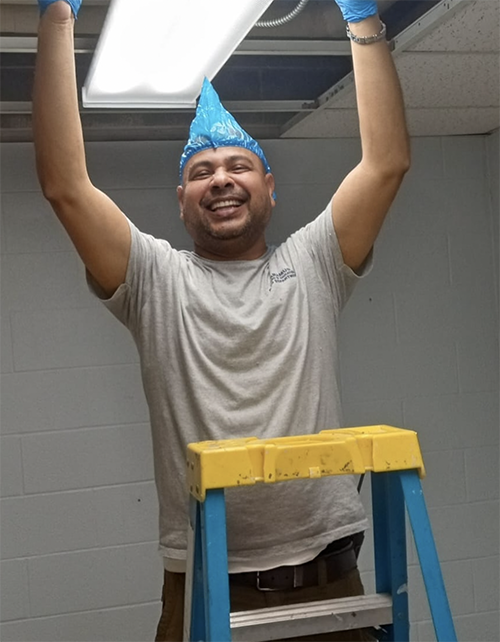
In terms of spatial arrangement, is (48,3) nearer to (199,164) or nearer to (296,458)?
(199,164)

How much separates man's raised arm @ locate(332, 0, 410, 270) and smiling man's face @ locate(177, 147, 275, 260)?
0.74 feet

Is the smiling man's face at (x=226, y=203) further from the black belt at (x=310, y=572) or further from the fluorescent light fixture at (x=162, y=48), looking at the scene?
the black belt at (x=310, y=572)

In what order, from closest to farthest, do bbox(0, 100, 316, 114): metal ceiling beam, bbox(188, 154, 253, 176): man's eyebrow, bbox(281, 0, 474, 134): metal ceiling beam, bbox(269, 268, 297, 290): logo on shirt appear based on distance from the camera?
bbox(269, 268, 297, 290): logo on shirt, bbox(188, 154, 253, 176): man's eyebrow, bbox(281, 0, 474, 134): metal ceiling beam, bbox(0, 100, 316, 114): metal ceiling beam

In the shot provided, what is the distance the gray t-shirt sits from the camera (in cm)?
169

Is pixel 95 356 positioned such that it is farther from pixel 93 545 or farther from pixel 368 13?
pixel 368 13

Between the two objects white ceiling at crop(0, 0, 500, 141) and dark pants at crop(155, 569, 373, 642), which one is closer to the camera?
dark pants at crop(155, 569, 373, 642)

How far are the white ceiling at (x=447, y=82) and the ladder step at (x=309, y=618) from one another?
4.87 ft

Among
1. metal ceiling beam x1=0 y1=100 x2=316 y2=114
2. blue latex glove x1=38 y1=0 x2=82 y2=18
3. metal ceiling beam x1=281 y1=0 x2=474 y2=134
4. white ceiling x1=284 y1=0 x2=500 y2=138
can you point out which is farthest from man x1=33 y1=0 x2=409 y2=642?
metal ceiling beam x1=0 y1=100 x2=316 y2=114

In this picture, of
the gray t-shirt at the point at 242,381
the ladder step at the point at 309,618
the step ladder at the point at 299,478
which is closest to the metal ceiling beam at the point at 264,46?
the gray t-shirt at the point at 242,381

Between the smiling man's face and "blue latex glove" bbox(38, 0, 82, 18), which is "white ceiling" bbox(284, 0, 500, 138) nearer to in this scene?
the smiling man's face

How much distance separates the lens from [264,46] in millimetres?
2373

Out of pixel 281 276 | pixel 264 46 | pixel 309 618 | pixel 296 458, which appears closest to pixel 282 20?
pixel 264 46

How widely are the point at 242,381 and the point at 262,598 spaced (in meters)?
0.46

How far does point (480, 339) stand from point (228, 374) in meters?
2.02
